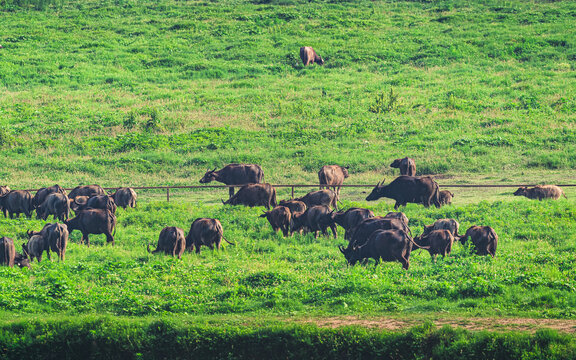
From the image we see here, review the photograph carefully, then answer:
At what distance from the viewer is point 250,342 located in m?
13.8

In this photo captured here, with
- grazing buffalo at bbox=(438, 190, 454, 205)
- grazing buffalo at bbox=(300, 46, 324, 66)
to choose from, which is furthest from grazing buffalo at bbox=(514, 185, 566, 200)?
grazing buffalo at bbox=(300, 46, 324, 66)

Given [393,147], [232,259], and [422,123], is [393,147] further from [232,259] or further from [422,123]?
[232,259]

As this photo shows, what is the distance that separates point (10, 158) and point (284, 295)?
23.5 metres

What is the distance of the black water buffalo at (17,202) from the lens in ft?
86.2

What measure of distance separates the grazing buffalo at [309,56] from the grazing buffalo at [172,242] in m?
32.0

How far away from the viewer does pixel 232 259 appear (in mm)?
20516

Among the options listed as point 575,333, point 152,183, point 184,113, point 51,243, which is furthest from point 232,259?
point 184,113

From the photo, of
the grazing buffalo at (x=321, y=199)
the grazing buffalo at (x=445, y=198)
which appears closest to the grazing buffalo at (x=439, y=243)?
the grazing buffalo at (x=321, y=199)

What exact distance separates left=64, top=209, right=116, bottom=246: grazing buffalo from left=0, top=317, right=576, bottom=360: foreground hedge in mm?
8185

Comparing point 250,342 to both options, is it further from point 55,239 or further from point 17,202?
point 17,202

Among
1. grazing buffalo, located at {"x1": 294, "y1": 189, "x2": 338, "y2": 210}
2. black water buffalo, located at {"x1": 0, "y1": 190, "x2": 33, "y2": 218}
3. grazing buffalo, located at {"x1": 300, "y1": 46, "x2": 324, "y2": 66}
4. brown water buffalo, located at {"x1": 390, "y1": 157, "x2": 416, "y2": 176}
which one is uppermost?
grazing buffalo, located at {"x1": 300, "y1": 46, "x2": 324, "y2": 66}

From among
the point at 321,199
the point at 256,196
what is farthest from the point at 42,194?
the point at 321,199

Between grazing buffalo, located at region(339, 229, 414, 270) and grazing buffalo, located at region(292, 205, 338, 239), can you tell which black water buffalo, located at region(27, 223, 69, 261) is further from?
grazing buffalo, located at region(339, 229, 414, 270)

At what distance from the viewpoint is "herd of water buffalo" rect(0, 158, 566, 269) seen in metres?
19.6
